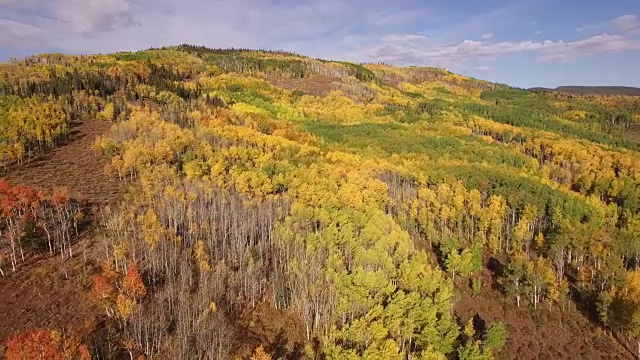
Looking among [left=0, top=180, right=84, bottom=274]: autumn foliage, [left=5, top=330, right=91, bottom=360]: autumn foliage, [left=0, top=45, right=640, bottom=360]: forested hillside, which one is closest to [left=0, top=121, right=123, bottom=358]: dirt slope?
[left=0, top=45, right=640, bottom=360]: forested hillside

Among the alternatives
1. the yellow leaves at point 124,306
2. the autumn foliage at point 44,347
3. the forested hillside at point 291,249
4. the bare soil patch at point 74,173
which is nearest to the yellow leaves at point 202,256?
the forested hillside at point 291,249

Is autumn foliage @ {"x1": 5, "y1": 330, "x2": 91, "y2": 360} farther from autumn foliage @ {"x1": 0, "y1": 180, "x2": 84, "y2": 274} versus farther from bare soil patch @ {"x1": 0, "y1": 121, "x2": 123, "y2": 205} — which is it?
bare soil patch @ {"x1": 0, "y1": 121, "x2": 123, "y2": 205}

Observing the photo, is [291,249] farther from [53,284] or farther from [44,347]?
[44,347]

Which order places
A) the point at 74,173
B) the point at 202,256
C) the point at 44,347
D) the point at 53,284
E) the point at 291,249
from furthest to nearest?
the point at 74,173, the point at 291,249, the point at 202,256, the point at 53,284, the point at 44,347

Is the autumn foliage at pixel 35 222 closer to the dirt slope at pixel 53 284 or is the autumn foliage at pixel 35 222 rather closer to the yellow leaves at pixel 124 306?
the dirt slope at pixel 53 284

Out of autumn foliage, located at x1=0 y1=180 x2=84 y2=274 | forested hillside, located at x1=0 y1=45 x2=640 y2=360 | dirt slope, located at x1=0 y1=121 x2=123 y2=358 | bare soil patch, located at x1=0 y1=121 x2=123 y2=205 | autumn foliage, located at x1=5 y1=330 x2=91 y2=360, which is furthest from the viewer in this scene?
bare soil patch, located at x1=0 y1=121 x2=123 y2=205

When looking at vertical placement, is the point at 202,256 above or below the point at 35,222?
below

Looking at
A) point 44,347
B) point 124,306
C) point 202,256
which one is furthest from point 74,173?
point 44,347

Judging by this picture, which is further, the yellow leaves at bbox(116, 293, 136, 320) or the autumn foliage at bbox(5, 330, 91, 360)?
the yellow leaves at bbox(116, 293, 136, 320)

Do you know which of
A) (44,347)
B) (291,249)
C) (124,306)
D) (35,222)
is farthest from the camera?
(291,249)

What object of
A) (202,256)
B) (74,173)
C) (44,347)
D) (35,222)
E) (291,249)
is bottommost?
(291,249)
